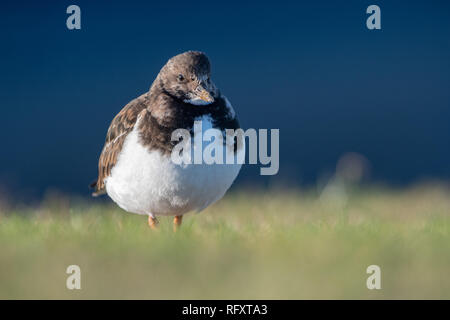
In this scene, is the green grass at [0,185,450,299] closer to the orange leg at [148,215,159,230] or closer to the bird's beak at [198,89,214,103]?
the orange leg at [148,215,159,230]

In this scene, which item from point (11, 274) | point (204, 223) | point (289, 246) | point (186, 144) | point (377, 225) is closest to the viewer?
point (11, 274)

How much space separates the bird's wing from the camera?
696 centimetres

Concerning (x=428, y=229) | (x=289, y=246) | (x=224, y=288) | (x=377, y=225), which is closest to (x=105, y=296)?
(x=224, y=288)

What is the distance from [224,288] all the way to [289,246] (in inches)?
40.3

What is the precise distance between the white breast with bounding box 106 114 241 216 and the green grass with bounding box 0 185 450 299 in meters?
0.28

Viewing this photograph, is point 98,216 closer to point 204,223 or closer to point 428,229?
point 204,223

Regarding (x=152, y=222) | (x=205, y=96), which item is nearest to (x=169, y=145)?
(x=205, y=96)

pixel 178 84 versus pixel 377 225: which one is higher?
pixel 178 84

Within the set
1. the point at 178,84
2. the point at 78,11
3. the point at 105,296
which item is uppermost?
the point at 78,11

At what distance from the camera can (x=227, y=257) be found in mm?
5672

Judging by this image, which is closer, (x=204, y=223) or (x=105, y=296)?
(x=105, y=296)

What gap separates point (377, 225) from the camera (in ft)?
22.3

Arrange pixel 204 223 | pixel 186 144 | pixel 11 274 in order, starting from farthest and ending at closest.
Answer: pixel 204 223 < pixel 186 144 < pixel 11 274

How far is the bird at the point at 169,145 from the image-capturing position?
645cm
